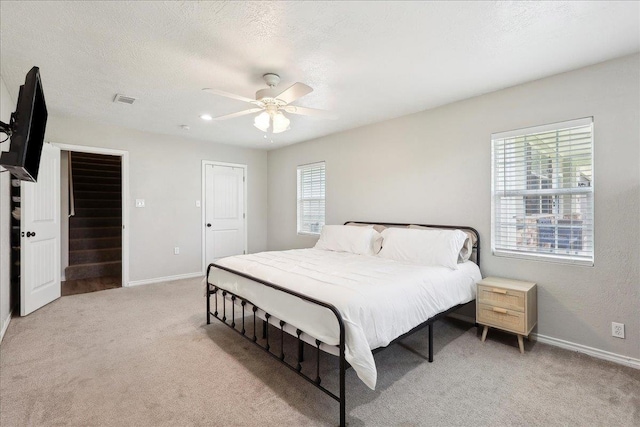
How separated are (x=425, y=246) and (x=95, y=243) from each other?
6065 millimetres

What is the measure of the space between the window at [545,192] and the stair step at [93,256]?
21.2 ft

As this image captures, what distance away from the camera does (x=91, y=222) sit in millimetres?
6176

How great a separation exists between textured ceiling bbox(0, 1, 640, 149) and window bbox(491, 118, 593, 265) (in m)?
0.58

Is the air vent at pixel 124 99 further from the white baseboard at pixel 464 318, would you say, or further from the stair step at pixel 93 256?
the white baseboard at pixel 464 318

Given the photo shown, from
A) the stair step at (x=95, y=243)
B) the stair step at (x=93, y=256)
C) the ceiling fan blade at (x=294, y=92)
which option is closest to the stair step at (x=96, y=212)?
the stair step at (x=95, y=243)

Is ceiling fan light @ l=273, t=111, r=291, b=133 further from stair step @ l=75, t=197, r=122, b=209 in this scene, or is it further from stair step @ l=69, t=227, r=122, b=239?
stair step @ l=75, t=197, r=122, b=209

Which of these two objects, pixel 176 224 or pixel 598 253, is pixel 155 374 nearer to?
pixel 176 224

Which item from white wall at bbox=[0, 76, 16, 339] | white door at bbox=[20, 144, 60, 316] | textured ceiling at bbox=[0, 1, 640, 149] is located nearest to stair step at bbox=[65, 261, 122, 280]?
white door at bbox=[20, 144, 60, 316]

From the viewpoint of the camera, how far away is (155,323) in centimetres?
331

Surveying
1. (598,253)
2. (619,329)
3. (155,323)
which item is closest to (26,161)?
(155,323)

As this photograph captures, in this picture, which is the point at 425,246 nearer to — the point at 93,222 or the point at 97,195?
the point at 93,222

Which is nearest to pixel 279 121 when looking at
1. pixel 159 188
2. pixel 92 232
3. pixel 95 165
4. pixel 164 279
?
pixel 159 188

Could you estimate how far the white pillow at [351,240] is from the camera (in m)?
3.84

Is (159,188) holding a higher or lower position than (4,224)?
higher
